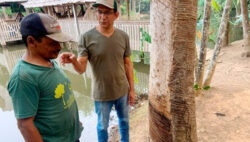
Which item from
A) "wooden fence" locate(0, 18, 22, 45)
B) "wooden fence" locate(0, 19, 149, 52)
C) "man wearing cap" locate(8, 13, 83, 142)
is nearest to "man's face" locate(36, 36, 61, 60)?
"man wearing cap" locate(8, 13, 83, 142)

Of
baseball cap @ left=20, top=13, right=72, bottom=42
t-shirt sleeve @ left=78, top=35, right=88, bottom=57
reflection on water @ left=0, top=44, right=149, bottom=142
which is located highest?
baseball cap @ left=20, top=13, right=72, bottom=42

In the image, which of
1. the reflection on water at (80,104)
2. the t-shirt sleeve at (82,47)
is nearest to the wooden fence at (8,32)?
the reflection on water at (80,104)

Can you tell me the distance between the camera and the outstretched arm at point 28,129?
947mm

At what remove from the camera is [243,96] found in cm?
295

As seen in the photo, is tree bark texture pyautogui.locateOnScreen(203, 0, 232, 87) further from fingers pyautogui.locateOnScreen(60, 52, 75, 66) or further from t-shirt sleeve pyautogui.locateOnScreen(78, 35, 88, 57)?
fingers pyautogui.locateOnScreen(60, 52, 75, 66)

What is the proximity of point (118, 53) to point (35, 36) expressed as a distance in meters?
0.85

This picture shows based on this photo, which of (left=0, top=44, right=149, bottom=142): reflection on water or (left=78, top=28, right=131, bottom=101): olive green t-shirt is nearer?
(left=78, top=28, right=131, bottom=101): olive green t-shirt

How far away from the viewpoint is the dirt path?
217cm

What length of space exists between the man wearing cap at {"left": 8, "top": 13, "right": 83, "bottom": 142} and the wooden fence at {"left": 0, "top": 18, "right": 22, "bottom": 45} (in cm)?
1321

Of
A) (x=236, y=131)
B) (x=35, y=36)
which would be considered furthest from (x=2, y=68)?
(x=236, y=131)

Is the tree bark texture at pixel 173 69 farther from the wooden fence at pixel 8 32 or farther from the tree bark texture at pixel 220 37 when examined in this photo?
the wooden fence at pixel 8 32

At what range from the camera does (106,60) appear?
5.41 feet

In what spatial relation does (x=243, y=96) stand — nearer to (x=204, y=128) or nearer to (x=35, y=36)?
(x=204, y=128)

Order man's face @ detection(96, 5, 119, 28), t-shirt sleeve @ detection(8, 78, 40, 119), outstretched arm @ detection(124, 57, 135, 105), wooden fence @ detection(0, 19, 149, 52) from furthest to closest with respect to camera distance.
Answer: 1. wooden fence @ detection(0, 19, 149, 52)
2. outstretched arm @ detection(124, 57, 135, 105)
3. man's face @ detection(96, 5, 119, 28)
4. t-shirt sleeve @ detection(8, 78, 40, 119)
